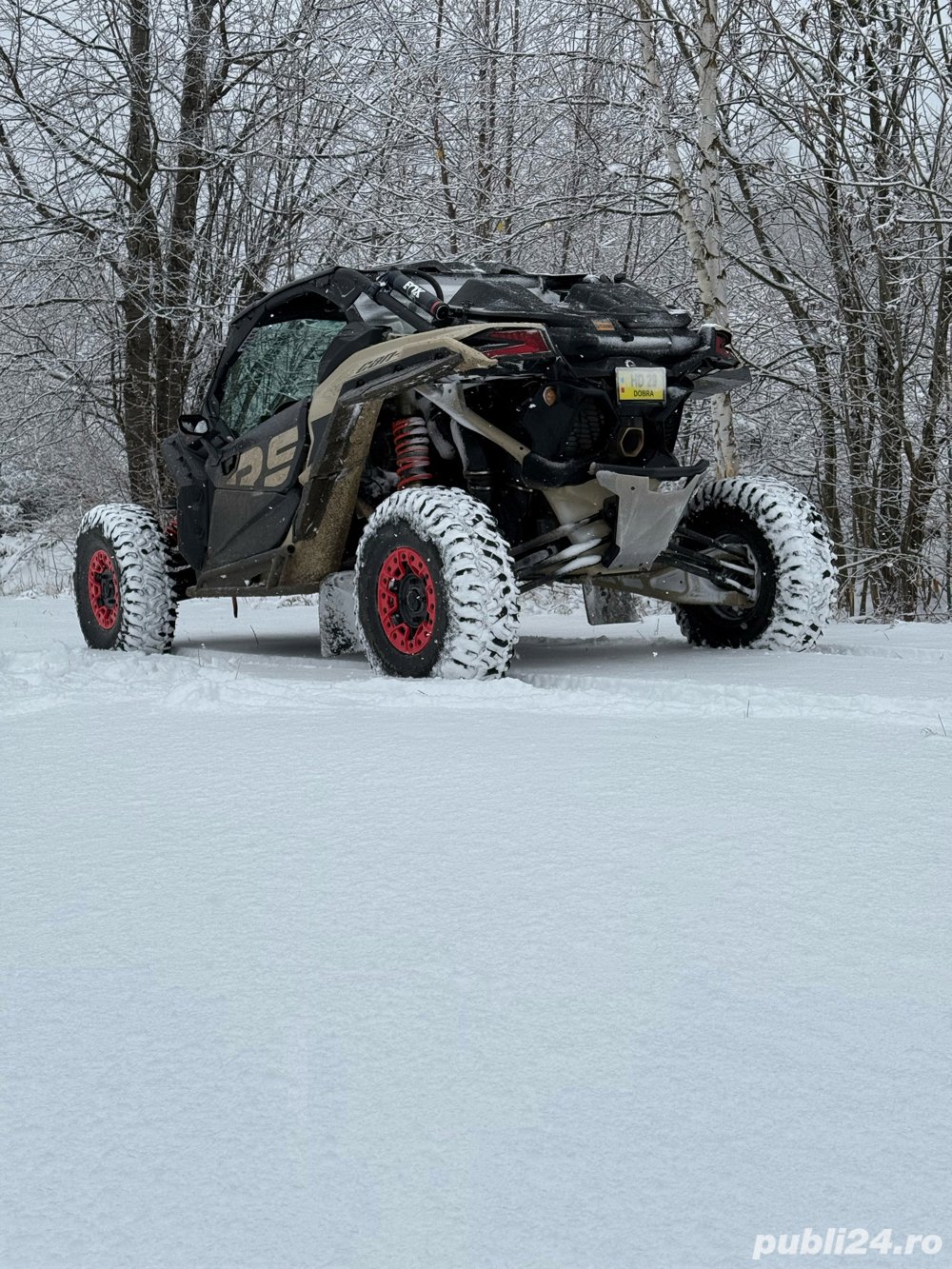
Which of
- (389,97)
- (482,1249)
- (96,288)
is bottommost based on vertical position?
(482,1249)

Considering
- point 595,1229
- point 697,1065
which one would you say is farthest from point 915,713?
point 595,1229

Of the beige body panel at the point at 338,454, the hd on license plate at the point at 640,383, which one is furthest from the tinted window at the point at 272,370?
the hd on license plate at the point at 640,383

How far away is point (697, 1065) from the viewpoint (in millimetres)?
1358

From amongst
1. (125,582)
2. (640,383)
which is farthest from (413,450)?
(125,582)

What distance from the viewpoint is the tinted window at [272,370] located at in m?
5.82

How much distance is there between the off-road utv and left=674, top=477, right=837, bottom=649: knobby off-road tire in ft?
0.03

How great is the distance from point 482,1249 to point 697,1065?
0.38m

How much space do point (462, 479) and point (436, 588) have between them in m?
1.09

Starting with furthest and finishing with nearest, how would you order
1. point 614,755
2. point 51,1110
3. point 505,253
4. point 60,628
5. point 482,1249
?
point 505,253, point 60,628, point 614,755, point 51,1110, point 482,1249

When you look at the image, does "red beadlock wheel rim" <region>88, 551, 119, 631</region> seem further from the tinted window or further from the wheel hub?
the wheel hub

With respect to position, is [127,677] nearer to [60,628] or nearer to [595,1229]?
[60,628]

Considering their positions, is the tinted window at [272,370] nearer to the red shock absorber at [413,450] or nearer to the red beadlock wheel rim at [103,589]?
the red shock absorber at [413,450]

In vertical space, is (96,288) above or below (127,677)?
above

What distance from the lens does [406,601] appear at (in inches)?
187
